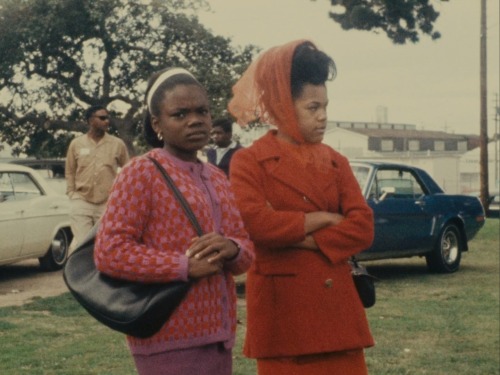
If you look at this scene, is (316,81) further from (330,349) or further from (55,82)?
(55,82)

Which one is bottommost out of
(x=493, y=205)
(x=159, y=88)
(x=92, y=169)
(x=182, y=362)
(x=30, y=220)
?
(x=493, y=205)

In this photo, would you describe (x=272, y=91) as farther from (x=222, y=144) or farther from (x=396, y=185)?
(x=396, y=185)

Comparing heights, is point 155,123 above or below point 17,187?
above

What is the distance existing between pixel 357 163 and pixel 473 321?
414 centimetres

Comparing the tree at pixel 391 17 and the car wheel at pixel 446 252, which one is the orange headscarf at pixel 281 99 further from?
the tree at pixel 391 17

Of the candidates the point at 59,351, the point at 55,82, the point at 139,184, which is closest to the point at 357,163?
the point at 59,351

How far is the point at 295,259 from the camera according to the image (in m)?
3.59

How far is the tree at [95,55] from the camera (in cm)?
3562

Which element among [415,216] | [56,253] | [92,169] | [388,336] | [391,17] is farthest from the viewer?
[391,17]

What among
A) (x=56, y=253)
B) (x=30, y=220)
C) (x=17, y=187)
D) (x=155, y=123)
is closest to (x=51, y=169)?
(x=56, y=253)

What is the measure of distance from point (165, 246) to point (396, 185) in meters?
9.90

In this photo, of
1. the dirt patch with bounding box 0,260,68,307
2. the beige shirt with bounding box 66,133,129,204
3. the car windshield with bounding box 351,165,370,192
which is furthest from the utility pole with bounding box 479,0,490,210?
the beige shirt with bounding box 66,133,129,204

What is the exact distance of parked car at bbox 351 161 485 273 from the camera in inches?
473

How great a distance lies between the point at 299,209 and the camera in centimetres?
363
